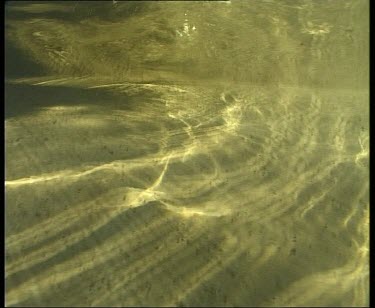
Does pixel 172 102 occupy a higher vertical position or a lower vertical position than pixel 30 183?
higher


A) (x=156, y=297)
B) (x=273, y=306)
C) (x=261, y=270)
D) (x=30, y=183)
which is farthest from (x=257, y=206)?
(x=30, y=183)

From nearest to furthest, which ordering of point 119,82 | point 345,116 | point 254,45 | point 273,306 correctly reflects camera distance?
point 273,306 < point 345,116 < point 119,82 < point 254,45

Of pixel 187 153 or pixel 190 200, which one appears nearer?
pixel 190 200

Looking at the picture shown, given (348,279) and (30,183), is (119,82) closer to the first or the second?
(30,183)

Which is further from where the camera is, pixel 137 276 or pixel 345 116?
pixel 345 116
